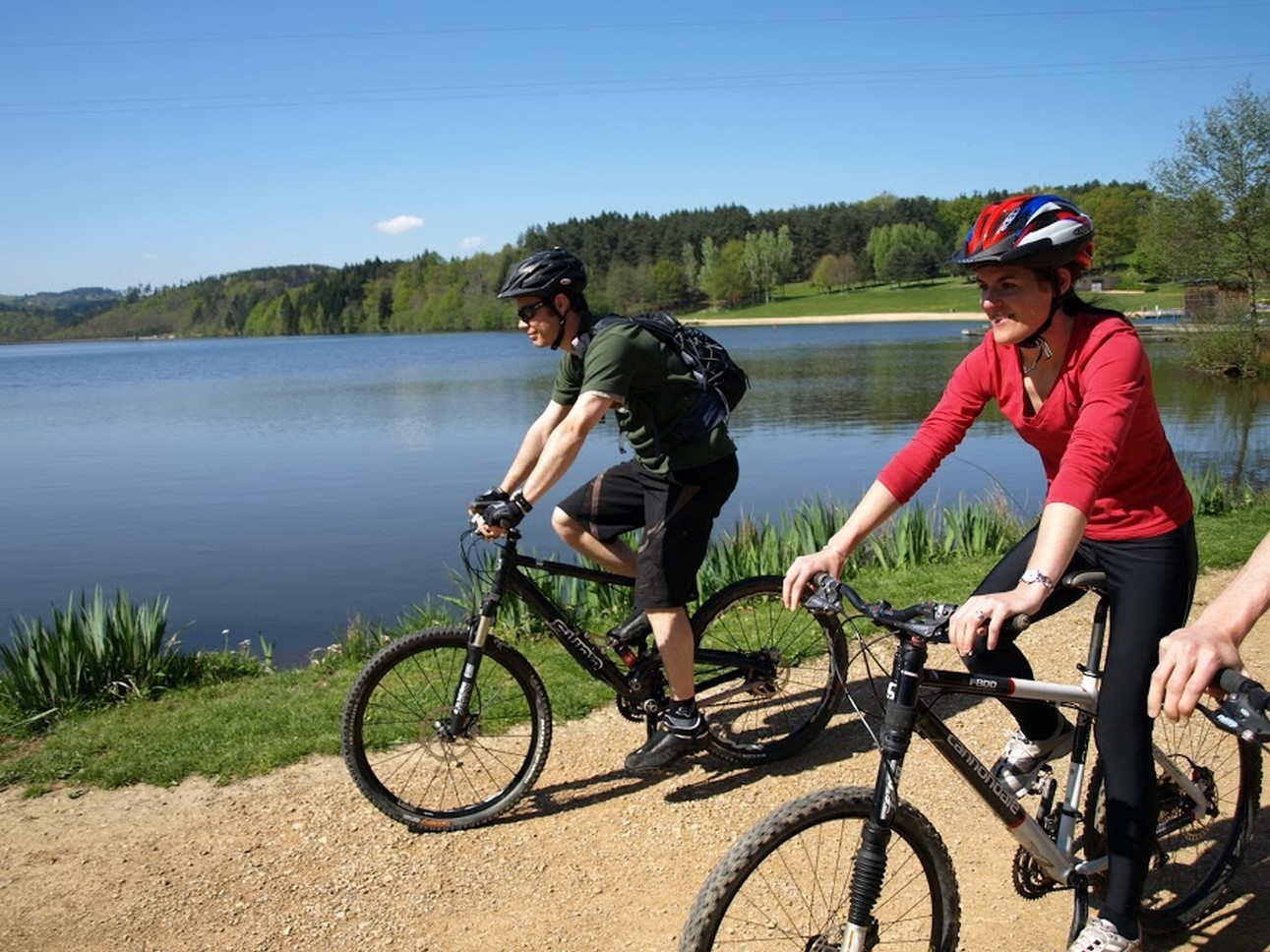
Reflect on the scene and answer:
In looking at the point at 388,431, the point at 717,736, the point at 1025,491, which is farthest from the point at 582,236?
the point at 717,736

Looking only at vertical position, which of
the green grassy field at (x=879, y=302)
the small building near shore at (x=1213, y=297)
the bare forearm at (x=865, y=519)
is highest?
the green grassy field at (x=879, y=302)

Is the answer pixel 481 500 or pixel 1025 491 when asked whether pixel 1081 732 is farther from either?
pixel 1025 491

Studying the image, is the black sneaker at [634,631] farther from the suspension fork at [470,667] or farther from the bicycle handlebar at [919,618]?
the bicycle handlebar at [919,618]

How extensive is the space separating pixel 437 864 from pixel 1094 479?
9.08ft

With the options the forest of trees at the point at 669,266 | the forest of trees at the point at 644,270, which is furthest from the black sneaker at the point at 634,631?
the forest of trees at the point at 669,266

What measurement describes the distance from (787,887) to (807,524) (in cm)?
611

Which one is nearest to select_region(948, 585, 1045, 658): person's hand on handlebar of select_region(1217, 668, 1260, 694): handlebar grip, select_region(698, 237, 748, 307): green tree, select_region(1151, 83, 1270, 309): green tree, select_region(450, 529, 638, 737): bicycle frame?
select_region(1217, 668, 1260, 694): handlebar grip

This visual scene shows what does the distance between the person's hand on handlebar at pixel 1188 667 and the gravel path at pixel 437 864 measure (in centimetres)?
206

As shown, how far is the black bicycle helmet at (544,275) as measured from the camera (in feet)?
14.8

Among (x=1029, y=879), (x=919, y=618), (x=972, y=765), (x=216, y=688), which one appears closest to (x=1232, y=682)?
(x=919, y=618)

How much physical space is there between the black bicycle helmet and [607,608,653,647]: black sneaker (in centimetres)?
144

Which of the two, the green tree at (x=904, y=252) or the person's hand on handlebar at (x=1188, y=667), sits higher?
the green tree at (x=904, y=252)

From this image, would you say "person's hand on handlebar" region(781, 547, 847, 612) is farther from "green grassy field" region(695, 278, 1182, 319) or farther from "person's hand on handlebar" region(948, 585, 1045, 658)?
"green grassy field" region(695, 278, 1182, 319)

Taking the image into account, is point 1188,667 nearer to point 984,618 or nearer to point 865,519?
point 984,618
